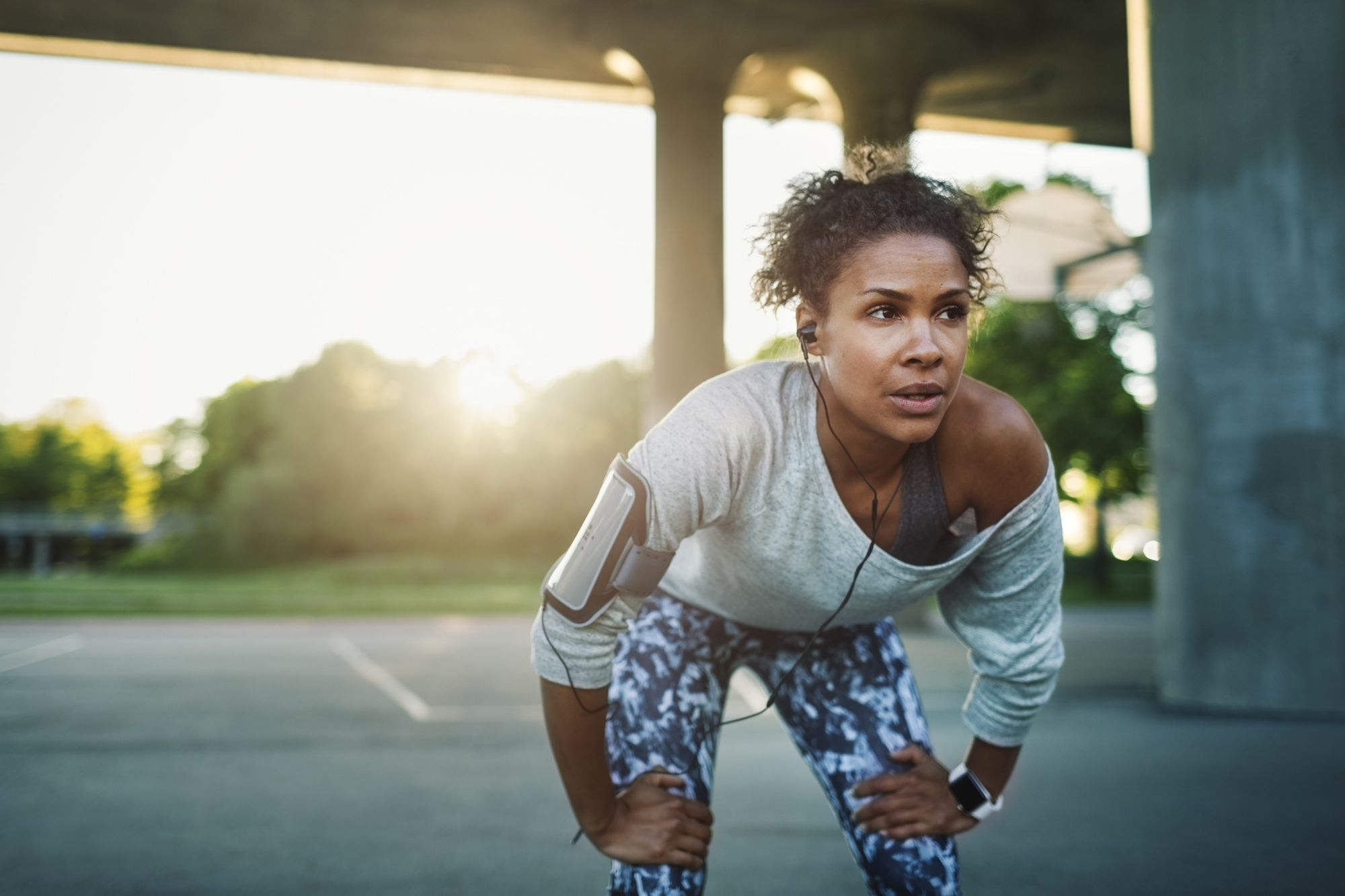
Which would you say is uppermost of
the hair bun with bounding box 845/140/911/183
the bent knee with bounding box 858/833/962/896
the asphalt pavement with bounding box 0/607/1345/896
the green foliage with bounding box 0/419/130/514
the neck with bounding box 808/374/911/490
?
the green foliage with bounding box 0/419/130/514

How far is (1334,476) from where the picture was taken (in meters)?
5.98

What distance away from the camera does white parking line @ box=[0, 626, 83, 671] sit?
9.18 metres

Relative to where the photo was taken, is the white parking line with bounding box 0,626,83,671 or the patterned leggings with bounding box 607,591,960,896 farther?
the white parking line with bounding box 0,626,83,671

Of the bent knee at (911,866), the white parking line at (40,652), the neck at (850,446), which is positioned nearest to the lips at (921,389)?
the neck at (850,446)

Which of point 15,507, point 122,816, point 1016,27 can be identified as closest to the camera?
point 122,816

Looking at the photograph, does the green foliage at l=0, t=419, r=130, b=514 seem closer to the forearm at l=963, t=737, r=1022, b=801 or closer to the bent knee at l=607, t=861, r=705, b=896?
the bent knee at l=607, t=861, r=705, b=896

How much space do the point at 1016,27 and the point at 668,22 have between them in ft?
12.3

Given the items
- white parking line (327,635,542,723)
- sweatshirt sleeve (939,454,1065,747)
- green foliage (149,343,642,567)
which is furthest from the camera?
green foliage (149,343,642,567)

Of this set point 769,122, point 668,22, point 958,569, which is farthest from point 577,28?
point 958,569

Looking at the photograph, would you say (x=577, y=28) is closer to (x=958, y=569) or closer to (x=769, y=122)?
(x=769, y=122)

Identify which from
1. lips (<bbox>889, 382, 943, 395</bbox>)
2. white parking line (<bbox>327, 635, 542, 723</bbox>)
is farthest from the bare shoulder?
white parking line (<bbox>327, 635, 542, 723</bbox>)

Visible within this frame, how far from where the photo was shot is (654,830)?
1804mm

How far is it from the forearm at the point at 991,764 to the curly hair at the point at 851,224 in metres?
0.91

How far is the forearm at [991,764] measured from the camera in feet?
6.69
